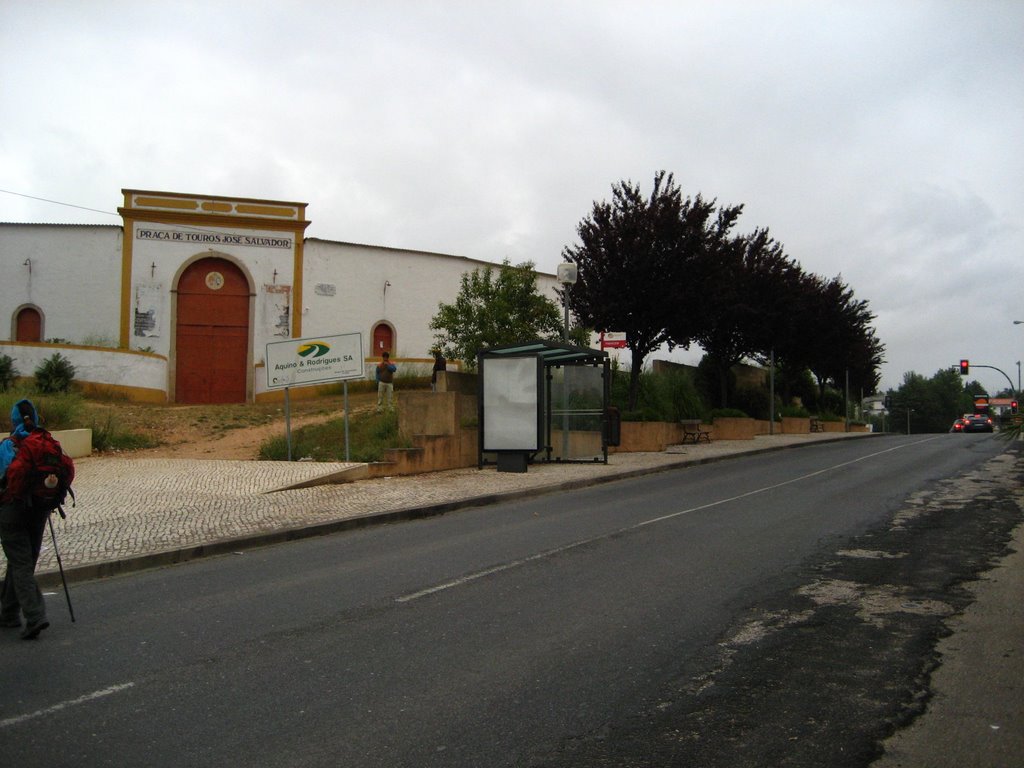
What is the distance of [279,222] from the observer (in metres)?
32.2

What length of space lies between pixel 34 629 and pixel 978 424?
56104 millimetres

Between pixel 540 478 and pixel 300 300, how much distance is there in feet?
59.6

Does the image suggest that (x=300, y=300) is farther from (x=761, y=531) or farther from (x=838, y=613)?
(x=838, y=613)

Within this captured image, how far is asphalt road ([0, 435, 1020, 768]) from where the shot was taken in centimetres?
441

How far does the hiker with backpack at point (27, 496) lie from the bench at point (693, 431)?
77.3 feet

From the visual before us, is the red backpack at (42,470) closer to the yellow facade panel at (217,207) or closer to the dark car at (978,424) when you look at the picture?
the yellow facade panel at (217,207)

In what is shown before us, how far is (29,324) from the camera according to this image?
31.8 meters

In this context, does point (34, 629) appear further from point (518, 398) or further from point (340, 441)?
point (340, 441)

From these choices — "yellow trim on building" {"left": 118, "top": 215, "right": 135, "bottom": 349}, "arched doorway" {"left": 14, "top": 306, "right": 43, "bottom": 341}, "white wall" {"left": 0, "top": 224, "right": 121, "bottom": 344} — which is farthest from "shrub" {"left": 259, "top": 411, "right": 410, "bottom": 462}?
"arched doorway" {"left": 14, "top": 306, "right": 43, "bottom": 341}

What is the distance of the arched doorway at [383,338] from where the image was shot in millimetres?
34750

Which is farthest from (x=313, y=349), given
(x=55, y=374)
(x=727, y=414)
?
(x=727, y=414)

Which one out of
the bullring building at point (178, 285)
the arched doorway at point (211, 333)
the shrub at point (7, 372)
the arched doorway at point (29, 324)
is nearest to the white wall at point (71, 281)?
the bullring building at point (178, 285)

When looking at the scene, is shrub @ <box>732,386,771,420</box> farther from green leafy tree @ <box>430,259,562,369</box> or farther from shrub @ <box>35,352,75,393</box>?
shrub @ <box>35,352,75,393</box>

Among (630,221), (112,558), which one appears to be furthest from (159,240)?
(112,558)
